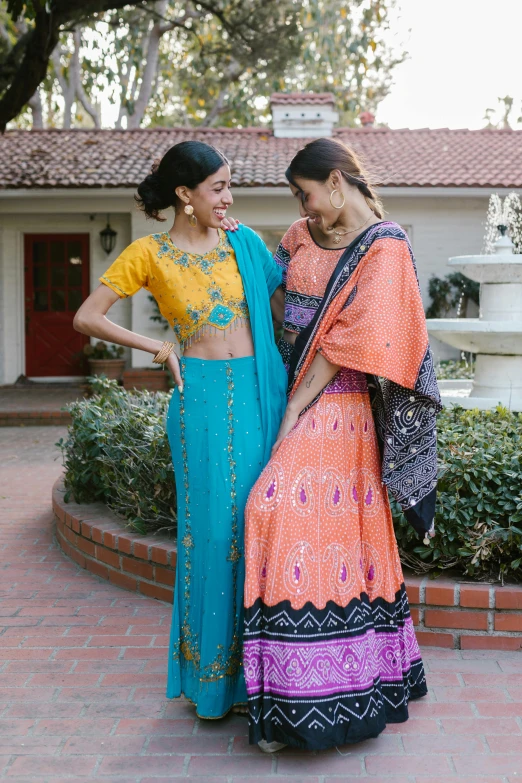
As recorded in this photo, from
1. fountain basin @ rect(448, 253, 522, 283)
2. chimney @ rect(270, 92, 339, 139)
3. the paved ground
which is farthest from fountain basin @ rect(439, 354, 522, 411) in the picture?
chimney @ rect(270, 92, 339, 139)

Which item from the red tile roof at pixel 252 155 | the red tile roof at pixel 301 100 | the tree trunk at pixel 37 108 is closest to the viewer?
the red tile roof at pixel 252 155

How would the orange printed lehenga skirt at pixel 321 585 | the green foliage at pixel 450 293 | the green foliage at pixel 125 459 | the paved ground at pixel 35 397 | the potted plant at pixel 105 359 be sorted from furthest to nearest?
the green foliage at pixel 450 293
the potted plant at pixel 105 359
the paved ground at pixel 35 397
the green foliage at pixel 125 459
the orange printed lehenga skirt at pixel 321 585

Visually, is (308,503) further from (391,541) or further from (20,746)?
(20,746)

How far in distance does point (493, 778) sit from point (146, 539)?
7.13ft

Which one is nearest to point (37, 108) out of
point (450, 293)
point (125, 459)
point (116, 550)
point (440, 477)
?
point (450, 293)

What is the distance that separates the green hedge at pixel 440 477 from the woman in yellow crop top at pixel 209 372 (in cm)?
102

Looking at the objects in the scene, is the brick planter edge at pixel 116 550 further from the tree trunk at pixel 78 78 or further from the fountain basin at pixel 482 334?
the tree trunk at pixel 78 78

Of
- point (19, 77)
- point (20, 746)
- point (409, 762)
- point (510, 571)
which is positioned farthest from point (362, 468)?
point (19, 77)

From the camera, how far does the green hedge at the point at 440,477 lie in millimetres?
3590

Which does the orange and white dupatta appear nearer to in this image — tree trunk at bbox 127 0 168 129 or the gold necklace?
the gold necklace

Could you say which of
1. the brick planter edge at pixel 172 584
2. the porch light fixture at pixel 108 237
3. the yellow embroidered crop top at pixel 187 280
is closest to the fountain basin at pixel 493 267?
the brick planter edge at pixel 172 584

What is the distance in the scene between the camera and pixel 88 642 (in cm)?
371

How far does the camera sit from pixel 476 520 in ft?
11.8

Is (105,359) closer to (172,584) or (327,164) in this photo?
(172,584)
